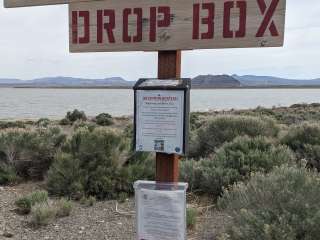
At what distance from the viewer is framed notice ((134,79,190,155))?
3312 mm

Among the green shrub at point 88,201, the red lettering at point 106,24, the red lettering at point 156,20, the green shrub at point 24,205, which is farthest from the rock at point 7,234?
the red lettering at point 156,20

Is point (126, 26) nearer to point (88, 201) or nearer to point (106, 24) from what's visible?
point (106, 24)

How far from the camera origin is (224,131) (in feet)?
30.2

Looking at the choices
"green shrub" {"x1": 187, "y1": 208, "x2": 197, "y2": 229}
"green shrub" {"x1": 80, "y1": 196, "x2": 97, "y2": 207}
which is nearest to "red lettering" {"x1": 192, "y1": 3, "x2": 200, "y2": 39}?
"green shrub" {"x1": 187, "y1": 208, "x2": 197, "y2": 229}

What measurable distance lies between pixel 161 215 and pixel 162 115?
750 millimetres

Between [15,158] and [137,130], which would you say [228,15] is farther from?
[15,158]

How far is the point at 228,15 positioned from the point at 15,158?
19.6ft

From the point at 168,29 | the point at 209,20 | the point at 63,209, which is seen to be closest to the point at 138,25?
the point at 168,29

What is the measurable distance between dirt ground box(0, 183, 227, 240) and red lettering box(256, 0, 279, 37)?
2.43 meters

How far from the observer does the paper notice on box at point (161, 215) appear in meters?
3.37

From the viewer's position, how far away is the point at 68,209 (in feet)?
18.9

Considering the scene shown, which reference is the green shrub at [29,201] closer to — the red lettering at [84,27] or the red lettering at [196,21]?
the red lettering at [84,27]

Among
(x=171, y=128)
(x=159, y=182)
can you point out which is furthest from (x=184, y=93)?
(x=159, y=182)

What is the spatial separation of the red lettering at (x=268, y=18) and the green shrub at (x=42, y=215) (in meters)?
3.43
